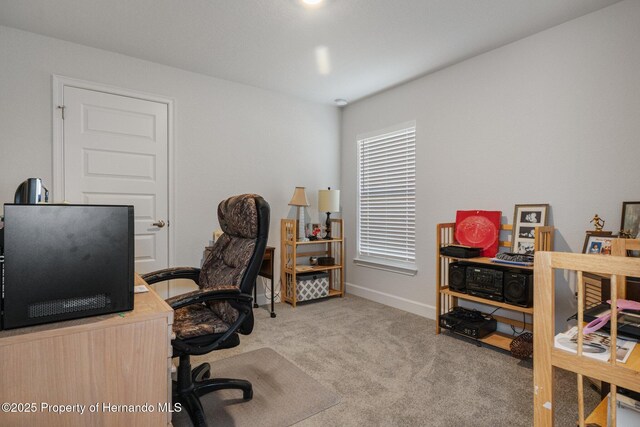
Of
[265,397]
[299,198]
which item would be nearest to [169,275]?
[265,397]

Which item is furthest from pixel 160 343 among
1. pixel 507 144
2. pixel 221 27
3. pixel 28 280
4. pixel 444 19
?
pixel 507 144

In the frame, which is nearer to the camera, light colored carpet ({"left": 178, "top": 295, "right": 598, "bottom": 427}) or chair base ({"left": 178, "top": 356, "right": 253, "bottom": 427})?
chair base ({"left": 178, "top": 356, "right": 253, "bottom": 427})

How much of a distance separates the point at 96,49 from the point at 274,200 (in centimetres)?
219

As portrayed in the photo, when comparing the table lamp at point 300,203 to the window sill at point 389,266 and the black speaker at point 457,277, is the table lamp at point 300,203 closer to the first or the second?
the window sill at point 389,266

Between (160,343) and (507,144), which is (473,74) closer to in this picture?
(507,144)

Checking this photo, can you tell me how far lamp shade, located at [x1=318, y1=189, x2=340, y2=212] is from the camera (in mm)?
3963

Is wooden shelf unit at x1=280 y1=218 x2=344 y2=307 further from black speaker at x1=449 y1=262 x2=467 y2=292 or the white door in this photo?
black speaker at x1=449 y1=262 x2=467 y2=292

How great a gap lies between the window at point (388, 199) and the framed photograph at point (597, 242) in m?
1.57

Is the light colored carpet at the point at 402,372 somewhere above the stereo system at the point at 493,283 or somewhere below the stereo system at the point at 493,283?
below

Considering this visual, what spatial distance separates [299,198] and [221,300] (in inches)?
A: 90.1

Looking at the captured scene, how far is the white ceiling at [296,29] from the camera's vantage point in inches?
88.0

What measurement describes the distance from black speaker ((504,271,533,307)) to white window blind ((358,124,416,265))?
117 cm

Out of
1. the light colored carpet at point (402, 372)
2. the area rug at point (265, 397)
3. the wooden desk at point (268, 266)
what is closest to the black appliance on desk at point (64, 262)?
the area rug at point (265, 397)

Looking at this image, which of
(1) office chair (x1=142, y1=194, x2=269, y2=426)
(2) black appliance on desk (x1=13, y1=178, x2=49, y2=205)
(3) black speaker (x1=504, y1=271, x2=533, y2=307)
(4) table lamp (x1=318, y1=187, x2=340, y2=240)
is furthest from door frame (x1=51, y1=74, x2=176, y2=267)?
(3) black speaker (x1=504, y1=271, x2=533, y2=307)
